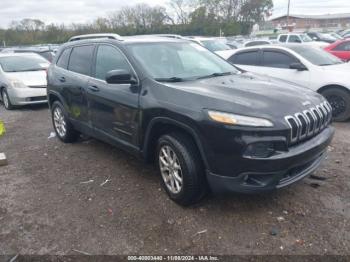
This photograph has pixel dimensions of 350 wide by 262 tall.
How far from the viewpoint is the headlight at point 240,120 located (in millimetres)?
2924

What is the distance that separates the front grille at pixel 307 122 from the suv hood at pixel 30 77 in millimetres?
7577

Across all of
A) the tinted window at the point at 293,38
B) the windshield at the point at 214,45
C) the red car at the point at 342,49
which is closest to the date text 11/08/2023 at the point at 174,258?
the red car at the point at 342,49

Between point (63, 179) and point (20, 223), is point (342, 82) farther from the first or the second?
point (20, 223)

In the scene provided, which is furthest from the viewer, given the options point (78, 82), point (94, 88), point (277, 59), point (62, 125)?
point (277, 59)

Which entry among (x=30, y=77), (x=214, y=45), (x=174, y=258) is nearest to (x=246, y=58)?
(x=30, y=77)

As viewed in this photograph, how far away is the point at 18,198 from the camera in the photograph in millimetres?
4008

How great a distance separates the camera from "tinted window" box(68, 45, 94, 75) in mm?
4895

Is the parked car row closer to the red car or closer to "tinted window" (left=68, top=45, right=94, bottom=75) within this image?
"tinted window" (left=68, top=45, right=94, bottom=75)

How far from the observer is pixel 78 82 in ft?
16.4

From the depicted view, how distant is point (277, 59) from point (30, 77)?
20.9ft

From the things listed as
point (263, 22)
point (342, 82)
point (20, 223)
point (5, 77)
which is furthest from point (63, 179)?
point (263, 22)

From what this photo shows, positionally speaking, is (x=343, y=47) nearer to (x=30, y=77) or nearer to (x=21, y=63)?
(x=30, y=77)

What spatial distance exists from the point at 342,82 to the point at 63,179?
17.4 feet

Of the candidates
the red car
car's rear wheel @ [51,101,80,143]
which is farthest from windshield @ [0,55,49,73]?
the red car
